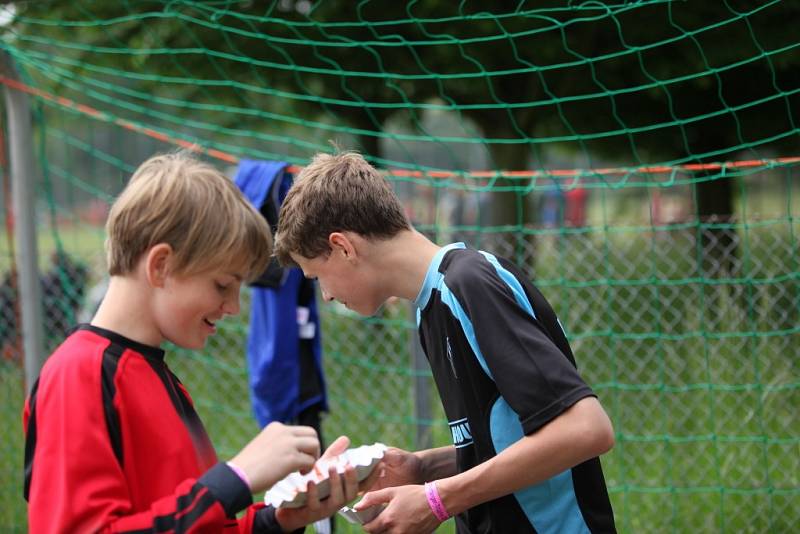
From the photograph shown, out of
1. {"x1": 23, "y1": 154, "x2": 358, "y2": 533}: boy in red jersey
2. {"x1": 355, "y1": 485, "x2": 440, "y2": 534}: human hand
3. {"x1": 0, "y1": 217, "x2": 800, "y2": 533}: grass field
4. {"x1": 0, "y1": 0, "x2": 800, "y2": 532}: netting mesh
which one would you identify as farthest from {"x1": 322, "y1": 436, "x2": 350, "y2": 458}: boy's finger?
{"x1": 0, "y1": 217, "x2": 800, "y2": 533}: grass field

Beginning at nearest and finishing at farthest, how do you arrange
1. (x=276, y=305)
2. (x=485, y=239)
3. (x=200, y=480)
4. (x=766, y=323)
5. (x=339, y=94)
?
(x=200, y=480)
(x=276, y=305)
(x=766, y=323)
(x=485, y=239)
(x=339, y=94)

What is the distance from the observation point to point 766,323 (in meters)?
4.15

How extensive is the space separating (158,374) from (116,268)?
0.76 ft

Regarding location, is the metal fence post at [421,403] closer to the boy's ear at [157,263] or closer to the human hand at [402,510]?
the human hand at [402,510]

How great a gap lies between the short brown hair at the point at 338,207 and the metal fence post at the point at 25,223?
2265mm

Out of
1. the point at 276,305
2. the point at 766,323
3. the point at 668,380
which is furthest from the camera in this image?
the point at 668,380

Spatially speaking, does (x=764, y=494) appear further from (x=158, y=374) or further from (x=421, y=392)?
(x=158, y=374)

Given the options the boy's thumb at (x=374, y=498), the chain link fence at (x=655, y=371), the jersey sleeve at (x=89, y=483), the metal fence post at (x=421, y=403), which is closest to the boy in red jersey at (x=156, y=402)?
the jersey sleeve at (x=89, y=483)

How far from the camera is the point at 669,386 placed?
4.19 meters

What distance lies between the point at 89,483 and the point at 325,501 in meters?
0.45

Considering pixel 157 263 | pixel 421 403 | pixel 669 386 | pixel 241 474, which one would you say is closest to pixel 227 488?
pixel 241 474

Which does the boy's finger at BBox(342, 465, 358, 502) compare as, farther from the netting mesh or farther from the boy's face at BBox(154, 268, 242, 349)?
the netting mesh

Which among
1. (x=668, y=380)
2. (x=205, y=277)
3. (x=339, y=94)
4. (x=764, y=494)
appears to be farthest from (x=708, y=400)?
(x=339, y=94)

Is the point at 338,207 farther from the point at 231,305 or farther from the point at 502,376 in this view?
the point at 502,376
